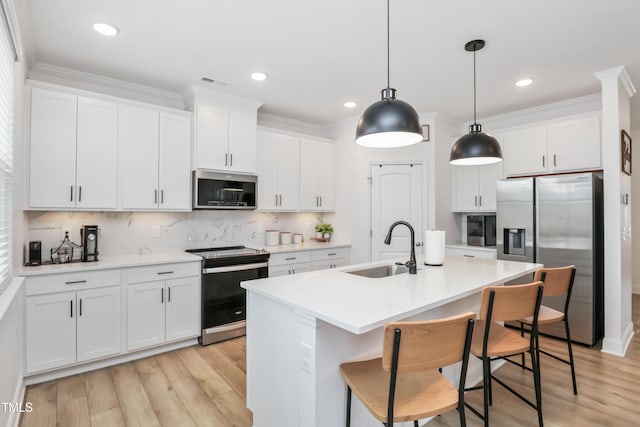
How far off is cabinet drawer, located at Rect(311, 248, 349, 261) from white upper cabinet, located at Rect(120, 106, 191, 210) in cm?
168

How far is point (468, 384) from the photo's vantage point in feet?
8.39

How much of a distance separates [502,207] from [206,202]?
3324 mm

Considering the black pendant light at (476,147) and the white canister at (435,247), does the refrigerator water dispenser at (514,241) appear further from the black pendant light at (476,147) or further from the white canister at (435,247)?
the white canister at (435,247)

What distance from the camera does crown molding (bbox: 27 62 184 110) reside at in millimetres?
3072

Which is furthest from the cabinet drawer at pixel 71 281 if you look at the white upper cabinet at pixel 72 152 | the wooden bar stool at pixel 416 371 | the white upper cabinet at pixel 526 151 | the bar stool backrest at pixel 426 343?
the white upper cabinet at pixel 526 151

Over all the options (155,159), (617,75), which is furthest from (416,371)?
(617,75)

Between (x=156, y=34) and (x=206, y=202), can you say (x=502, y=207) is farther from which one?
(x=156, y=34)

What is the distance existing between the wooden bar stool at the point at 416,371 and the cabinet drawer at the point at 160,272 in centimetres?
225

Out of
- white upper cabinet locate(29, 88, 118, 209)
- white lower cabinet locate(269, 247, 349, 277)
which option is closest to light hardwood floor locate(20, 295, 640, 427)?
white lower cabinet locate(269, 247, 349, 277)

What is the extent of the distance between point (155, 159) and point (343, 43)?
211 cm

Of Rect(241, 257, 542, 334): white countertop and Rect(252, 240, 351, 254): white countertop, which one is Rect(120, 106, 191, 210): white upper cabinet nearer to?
Rect(252, 240, 351, 254): white countertop

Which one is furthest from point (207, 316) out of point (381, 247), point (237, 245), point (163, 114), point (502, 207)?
point (502, 207)

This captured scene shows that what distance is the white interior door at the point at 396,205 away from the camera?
14.8 feet

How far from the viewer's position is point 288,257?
13.5 ft
